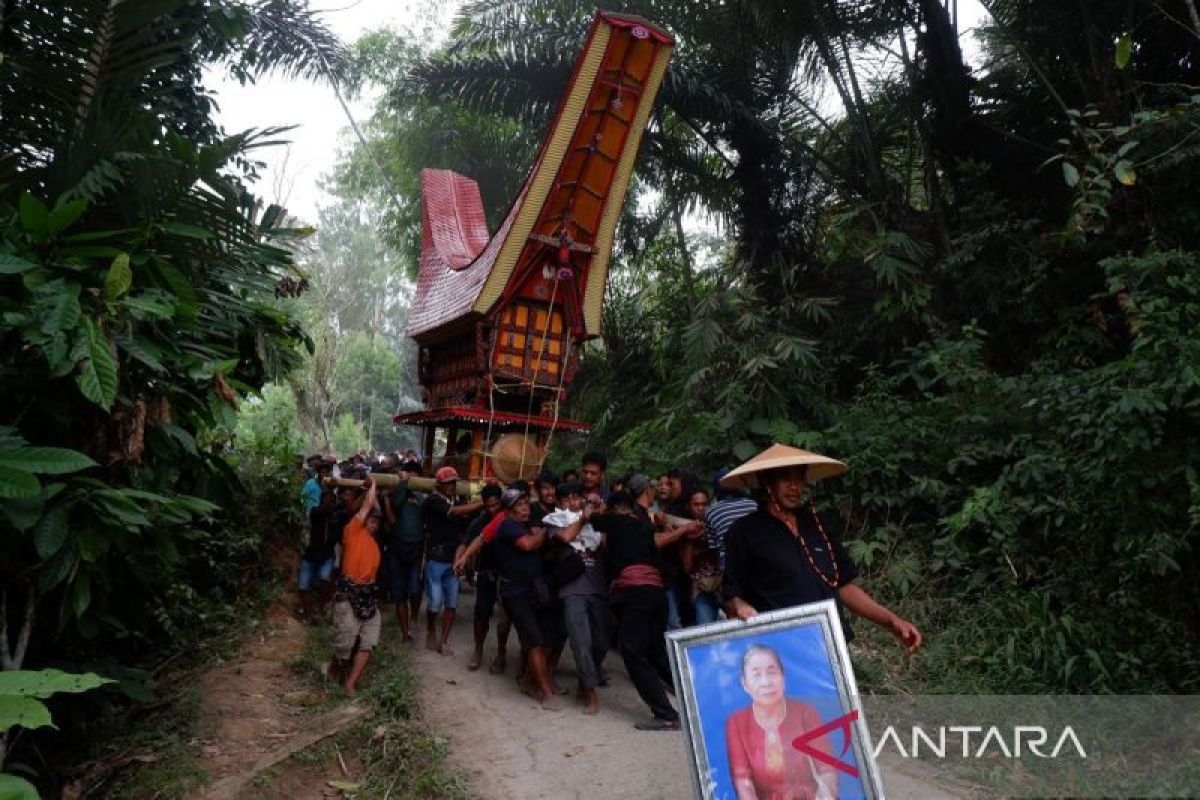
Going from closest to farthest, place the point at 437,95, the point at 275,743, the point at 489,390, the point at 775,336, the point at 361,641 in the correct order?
the point at 275,743, the point at 361,641, the point at 489,390, the point at 775,336, the point at 437,95

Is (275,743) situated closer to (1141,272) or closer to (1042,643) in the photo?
(1042,643)

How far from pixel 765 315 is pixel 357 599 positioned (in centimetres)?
573

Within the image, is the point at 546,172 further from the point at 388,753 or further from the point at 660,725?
the point at 388,753

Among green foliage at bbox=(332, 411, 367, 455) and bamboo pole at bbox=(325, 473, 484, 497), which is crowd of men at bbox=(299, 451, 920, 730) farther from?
green foliage at bbox=(332, 411, 367, 455)

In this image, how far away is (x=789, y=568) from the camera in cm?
354

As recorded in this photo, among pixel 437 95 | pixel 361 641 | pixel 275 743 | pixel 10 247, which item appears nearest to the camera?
pixel 10 247

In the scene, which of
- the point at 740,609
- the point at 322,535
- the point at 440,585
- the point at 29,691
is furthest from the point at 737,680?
the point at 322,535

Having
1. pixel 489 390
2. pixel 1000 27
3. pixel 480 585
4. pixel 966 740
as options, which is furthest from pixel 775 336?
pixel 966 740

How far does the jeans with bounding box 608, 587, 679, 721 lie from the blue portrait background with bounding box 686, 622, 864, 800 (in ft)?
6.91

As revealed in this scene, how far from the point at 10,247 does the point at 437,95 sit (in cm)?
1001

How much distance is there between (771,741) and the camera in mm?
3074

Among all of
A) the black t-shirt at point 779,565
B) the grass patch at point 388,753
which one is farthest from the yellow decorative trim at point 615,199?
the black t-shirt at point 779,565

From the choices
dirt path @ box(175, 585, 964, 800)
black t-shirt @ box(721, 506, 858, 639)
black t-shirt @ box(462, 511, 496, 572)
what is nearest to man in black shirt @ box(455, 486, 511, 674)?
black t-shirt @ box(462, 511, 496, 572)

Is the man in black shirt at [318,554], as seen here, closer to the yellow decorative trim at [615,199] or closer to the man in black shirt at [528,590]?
the man in black shirt at [528,590]
